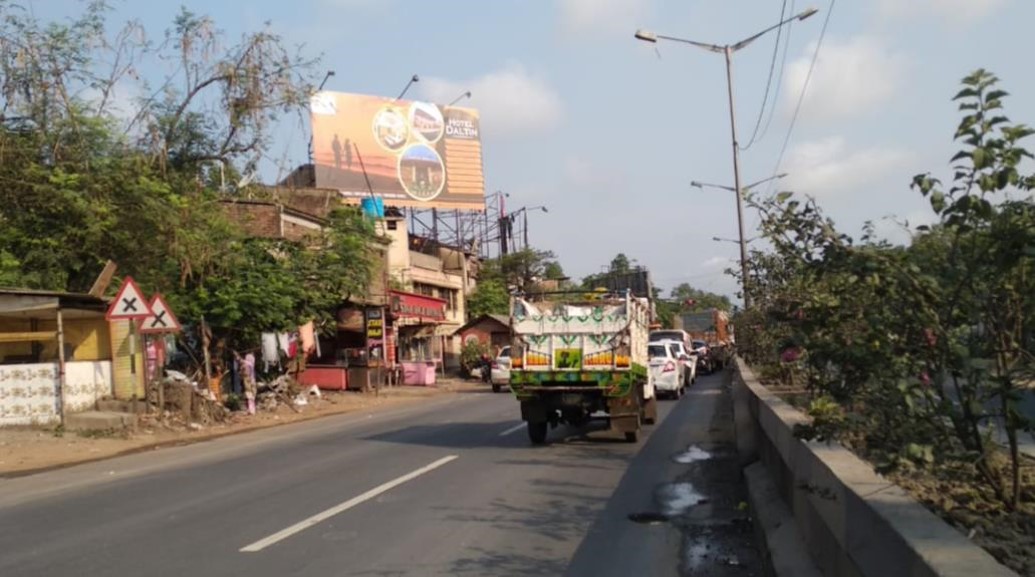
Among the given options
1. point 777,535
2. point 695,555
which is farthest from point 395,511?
point 777,535

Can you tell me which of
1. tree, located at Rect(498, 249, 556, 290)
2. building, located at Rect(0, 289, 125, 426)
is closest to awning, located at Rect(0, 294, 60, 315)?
building, located at Rect(0, 289, 125, 426)

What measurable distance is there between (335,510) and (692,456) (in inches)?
241

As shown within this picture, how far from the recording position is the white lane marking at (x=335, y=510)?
790 cm

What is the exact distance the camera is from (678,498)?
10.1m

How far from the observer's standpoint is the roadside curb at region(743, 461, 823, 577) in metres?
5.53

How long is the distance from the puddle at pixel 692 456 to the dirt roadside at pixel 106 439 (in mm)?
9834

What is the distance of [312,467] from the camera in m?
12.9

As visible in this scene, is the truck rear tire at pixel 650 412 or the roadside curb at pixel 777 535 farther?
the truck rear tire at pixel 650 412

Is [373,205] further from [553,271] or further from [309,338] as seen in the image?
[553,271]

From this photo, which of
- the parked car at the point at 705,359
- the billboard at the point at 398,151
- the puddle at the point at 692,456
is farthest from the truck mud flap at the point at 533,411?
the billboard at the point at 398,151

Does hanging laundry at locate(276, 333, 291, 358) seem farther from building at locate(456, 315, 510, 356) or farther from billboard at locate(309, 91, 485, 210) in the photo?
billboard at locate(309, 91, 485, 210)

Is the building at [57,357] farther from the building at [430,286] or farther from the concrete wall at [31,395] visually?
the building at [430,286]

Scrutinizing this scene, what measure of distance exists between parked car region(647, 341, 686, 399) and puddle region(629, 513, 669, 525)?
49.9 feet

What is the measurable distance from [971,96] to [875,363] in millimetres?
1459
